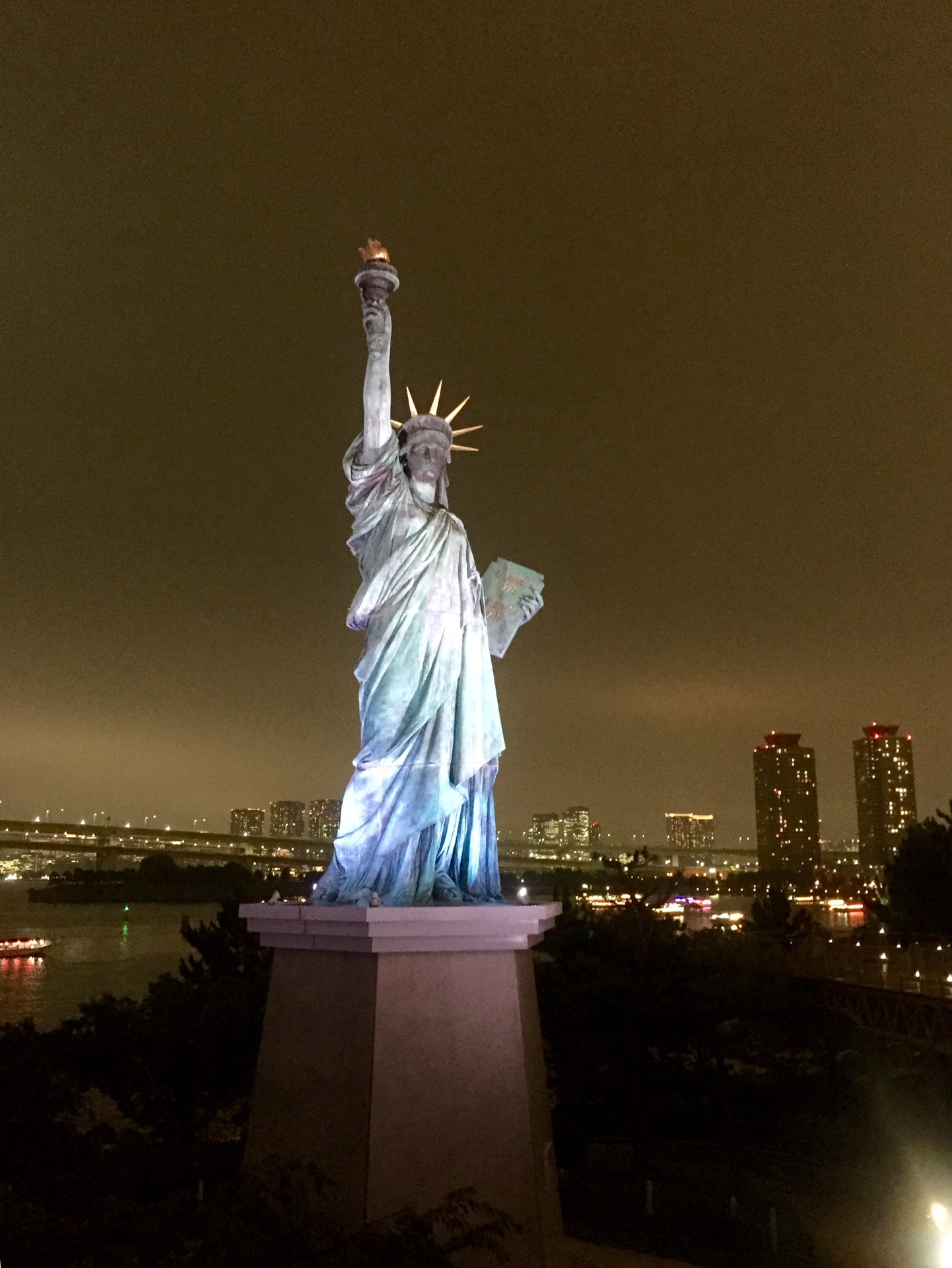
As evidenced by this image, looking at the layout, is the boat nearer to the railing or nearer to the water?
the water

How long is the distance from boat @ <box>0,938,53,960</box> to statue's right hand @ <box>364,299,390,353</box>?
46.6 metres

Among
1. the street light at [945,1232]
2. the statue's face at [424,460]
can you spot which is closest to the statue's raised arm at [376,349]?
the statue's face at [424,460]

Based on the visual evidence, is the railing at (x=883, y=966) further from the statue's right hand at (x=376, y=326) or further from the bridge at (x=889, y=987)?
the statue's right hand at (x=376, y=326)

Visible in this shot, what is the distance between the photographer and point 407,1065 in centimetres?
525

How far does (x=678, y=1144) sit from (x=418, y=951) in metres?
10.0

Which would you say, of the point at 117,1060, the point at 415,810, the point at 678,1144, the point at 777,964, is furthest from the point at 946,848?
the point at 415,810

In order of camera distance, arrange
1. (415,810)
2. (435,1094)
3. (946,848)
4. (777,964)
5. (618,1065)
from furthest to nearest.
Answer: (946,848), (777,964), (618,1065), (415,810), (435,1094)

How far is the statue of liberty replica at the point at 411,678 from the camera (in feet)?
20.2

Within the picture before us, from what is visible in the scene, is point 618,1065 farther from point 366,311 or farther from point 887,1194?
point 366,311

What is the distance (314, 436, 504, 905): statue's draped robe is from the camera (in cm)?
615

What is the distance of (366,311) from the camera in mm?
6629

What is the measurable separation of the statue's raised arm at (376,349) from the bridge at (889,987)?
11721 millimetres

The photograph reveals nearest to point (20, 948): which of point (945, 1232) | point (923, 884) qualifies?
point (923, 884)

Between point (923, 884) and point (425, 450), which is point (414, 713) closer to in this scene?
point (425, 450)
